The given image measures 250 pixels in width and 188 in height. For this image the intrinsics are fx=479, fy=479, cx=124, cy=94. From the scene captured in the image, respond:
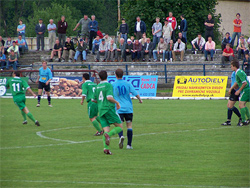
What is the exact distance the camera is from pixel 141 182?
25.5 feet

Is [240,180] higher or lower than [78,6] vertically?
lower

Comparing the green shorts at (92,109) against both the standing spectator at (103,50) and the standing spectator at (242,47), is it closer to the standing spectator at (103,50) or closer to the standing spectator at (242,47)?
the standing spectator at (242,47)

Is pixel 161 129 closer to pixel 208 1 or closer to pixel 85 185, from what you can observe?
pixel 85 185

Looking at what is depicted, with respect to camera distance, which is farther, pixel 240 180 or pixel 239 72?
pixel 239 72

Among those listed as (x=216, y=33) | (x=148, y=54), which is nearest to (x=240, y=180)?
(x=148, y=54)

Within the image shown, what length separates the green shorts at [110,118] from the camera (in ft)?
34.6

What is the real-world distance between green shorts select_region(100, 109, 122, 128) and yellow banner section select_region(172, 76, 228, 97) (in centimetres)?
1600

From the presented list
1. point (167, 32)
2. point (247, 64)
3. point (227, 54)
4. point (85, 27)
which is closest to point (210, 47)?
point (227, 54)

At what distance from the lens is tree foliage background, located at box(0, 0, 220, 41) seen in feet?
118

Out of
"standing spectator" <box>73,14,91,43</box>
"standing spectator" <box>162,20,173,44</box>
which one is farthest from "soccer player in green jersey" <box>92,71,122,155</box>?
"standing spectator" <box>73,14,91,43</box>

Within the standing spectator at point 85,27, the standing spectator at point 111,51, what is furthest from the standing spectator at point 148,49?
the standing spectator at point 85,27

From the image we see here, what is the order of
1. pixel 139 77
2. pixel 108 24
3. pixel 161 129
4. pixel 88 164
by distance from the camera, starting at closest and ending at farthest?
pixel 88 164 → pixel 161 129 → pixel 139 77 → pixel 108 24

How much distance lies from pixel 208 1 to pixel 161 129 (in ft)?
79.0

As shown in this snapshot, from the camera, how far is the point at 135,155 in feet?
33.7
